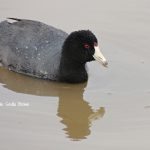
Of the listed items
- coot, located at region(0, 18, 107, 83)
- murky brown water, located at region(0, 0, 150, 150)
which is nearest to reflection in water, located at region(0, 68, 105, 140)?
murky brown water, located at region(0, 0, 150, 150)

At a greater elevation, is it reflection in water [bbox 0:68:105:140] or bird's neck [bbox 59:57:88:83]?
bird's neck [bbox 59:57:88:83]

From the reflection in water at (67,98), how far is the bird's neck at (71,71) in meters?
0.09

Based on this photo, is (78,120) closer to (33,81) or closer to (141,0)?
(33,81)

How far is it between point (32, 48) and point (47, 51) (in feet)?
0.74

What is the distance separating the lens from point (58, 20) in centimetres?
1073

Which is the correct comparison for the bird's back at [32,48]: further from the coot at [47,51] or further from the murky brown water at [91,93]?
the murky brown water at [91,93]

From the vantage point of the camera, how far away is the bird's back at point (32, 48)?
30.0 feet

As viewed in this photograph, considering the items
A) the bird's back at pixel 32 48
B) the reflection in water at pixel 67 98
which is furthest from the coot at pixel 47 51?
the reflection in water at pixel 67 98

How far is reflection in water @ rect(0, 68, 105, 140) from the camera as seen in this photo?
7.65m

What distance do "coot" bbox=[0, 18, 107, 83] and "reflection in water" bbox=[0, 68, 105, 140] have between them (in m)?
0.13

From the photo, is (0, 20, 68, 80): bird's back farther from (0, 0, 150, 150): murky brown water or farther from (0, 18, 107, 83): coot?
(0, 0, 150, 150): murky brown water

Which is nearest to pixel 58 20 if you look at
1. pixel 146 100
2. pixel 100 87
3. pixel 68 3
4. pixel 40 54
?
pixel 68 3

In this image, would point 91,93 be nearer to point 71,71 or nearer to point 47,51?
point 71,71

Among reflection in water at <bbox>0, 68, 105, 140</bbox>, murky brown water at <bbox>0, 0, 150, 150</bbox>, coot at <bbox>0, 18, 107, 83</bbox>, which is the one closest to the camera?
murky brown water at <bbox>0, 0, 150, 150</bbox>
